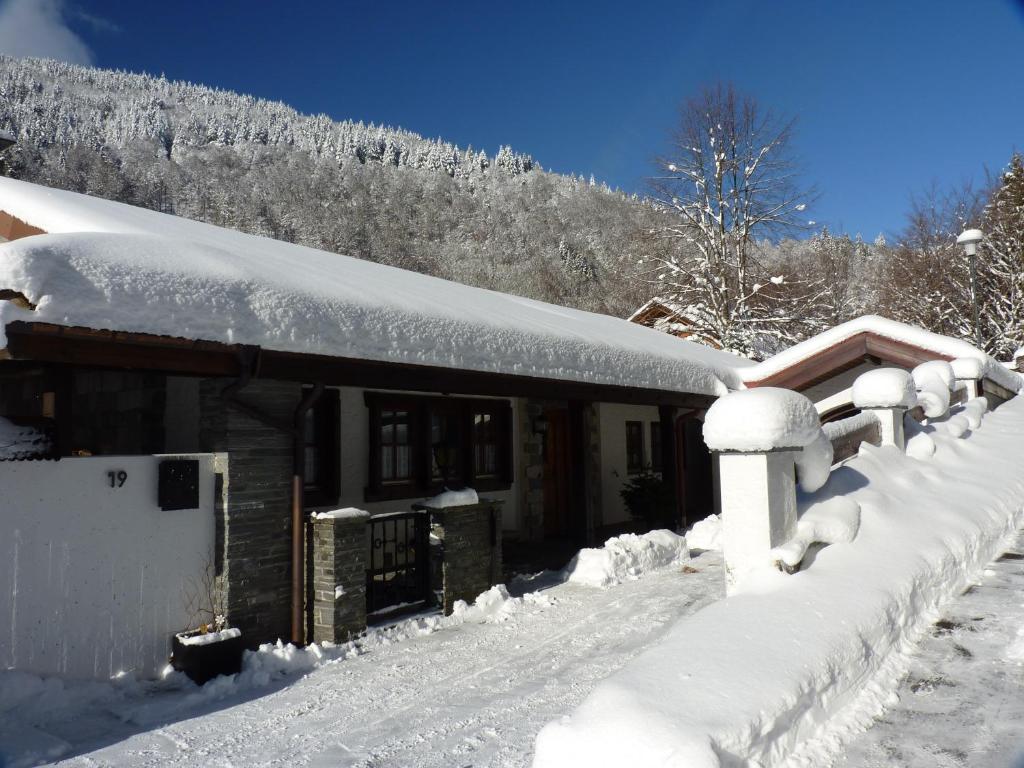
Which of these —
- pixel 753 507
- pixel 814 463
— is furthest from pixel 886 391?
pixel 753 507

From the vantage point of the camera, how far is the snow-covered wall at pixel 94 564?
4.61m

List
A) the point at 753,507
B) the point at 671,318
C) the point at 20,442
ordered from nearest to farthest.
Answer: the point at 753,507
the point at 20,442
the point at 671,318

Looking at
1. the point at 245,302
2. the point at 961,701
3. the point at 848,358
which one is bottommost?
the point at 961,701

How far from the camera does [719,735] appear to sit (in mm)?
2332

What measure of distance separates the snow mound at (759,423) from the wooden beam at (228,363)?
3183 millimetres

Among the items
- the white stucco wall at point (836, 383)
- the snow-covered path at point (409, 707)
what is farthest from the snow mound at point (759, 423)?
the white stucco wall at point (836, 383)

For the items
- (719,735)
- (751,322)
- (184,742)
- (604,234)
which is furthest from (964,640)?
(604,234)

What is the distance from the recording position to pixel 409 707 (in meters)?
4.62

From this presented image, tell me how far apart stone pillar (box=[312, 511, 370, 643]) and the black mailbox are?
1072mm

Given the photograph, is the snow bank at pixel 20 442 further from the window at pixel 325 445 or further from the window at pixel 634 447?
the window at pixel 634 447

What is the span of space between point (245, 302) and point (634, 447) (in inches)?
395

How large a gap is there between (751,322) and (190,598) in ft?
55.4

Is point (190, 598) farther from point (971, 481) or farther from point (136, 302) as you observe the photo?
point (971, 481)

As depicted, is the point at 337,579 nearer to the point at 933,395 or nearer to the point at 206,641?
the point at 206,641
